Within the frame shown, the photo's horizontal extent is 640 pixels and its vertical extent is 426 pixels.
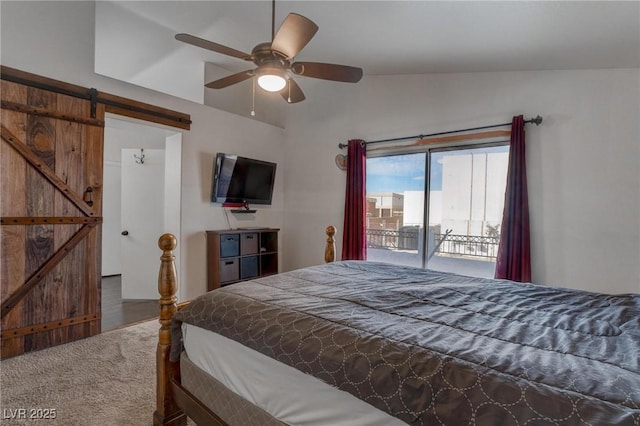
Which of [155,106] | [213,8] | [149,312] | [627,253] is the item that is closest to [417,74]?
[213,8]

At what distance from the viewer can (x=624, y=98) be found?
108 inches

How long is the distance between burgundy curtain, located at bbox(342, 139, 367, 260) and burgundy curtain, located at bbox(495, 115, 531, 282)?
5.24 ft

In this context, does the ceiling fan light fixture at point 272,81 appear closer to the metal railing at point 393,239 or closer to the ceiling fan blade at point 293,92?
the ceiling fan blade at point 293,92

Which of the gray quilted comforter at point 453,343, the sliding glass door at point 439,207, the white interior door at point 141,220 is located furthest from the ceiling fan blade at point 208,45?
the white interior door at point 141,220

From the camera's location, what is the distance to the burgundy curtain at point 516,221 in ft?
9.97

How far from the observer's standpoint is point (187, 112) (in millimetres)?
3721

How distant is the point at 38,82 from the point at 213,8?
5.37ft

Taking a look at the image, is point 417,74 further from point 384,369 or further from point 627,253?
point 384,369

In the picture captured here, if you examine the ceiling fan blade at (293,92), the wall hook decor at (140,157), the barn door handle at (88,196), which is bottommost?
the barn door handle at (88,196)

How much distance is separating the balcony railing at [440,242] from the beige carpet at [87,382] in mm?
2854

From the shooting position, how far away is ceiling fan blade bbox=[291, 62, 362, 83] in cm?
211

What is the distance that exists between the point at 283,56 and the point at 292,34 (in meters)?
0.18

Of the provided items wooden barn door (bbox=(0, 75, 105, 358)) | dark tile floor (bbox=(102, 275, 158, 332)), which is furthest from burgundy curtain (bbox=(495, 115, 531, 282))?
wooden barn door (bbox=(0, 75, 105, 358))

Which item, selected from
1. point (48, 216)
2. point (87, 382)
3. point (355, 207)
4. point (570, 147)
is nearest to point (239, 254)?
point (355, 207)
